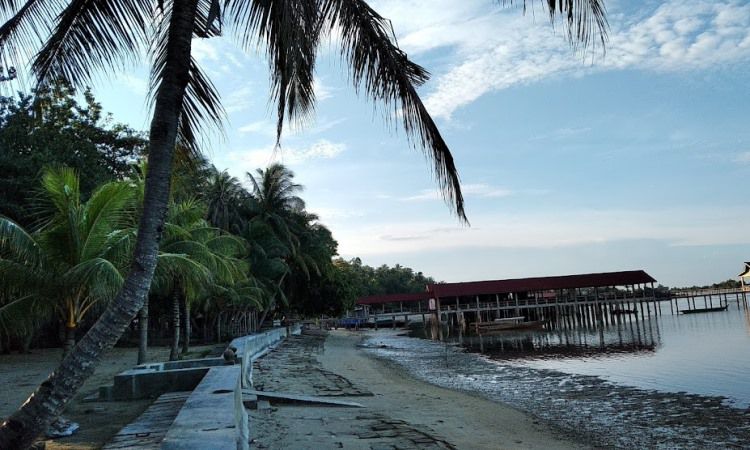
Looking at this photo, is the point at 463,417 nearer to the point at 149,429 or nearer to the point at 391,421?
the point at 391,421

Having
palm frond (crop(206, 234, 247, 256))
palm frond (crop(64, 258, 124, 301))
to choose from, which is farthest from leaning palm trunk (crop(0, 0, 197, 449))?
palm frond (crop(206, 234, 247, 256))

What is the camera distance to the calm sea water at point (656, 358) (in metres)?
18.1

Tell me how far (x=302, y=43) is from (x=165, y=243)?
11864 mm

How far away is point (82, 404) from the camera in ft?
31.0

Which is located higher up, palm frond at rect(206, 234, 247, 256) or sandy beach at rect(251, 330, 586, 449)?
palm frond at rect(206, 234, 247, 256)

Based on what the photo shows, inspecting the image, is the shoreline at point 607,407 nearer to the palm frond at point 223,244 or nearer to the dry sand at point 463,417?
the dry sand at point 463,417

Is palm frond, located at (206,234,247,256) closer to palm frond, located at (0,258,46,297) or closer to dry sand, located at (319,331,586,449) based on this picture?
dry sand, located at (319,331,586,449)

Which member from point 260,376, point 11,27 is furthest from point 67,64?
point 260,376

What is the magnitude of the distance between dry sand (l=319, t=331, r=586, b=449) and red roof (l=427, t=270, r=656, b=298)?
36885 millimetres

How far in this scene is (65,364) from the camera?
12.9 ft

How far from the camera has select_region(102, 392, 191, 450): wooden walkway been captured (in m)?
5.55

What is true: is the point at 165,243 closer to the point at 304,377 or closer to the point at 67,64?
the point at 304,377

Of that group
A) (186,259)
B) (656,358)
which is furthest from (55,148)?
(656,358)

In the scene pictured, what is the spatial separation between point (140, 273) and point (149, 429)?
2921 millimetres
